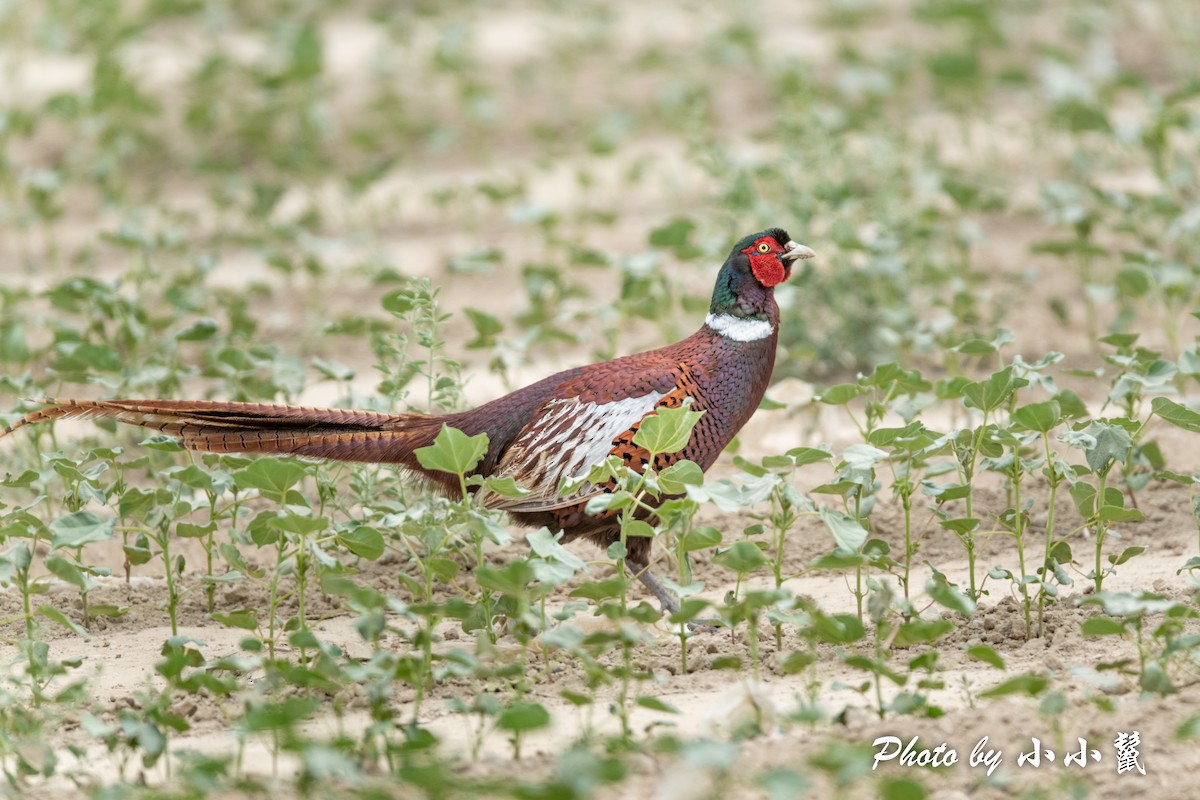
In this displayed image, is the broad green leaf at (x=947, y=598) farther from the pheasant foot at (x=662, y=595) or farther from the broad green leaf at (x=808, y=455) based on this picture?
the pheasant foot at (x=662, y=595)

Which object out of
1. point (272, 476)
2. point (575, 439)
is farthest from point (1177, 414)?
point (272, 476)

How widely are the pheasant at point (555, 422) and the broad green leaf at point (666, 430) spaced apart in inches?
18.1

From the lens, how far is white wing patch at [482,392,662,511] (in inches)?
184

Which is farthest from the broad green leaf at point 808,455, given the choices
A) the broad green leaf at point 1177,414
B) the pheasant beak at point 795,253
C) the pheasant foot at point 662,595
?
the pheasant beak at point 795,253

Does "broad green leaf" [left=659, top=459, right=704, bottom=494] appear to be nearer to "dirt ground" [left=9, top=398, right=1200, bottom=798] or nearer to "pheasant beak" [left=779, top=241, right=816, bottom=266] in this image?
"dirt ground" [left=9, top=398, right=1200, bottom=798]

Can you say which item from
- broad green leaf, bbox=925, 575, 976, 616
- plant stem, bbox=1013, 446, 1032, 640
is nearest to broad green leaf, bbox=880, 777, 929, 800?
broad green leaf, bbox=925, 575, 976, 616

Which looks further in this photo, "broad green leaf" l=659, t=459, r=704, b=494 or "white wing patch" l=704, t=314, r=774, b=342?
"white wing patch" l=704, t=314, r=774, b=342

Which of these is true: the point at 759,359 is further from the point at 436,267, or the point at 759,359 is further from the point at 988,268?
the point at 436,267

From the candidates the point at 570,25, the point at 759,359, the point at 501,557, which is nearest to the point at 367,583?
the point at 501,557

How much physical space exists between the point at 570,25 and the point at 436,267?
15.7 feet

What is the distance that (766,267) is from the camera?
5109 mm

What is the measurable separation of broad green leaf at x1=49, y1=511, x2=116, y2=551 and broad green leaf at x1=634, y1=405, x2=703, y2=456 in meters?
1.33

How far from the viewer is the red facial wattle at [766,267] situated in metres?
5.10

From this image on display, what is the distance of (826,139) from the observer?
7.23 meters
